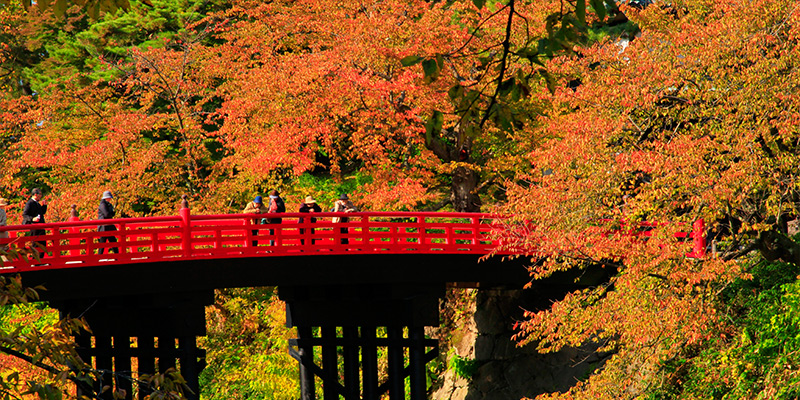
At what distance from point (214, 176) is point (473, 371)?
33.0 ft

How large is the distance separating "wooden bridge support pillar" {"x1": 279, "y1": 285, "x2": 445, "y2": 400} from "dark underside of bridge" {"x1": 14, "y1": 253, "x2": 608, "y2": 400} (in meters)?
0.02

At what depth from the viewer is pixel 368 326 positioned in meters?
18.4

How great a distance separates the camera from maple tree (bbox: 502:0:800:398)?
1390cm

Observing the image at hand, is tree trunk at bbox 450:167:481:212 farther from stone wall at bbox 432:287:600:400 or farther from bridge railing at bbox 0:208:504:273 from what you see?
bridge railing at bbox 0:208:504:273

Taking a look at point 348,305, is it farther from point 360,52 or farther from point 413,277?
point 360,52

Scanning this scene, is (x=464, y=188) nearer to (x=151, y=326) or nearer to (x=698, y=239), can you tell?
(x=698, y=239)

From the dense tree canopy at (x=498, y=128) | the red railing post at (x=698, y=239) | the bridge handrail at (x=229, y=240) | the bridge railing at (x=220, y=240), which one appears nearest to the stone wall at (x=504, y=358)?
the dense tree canopy at (x=498, y=128)

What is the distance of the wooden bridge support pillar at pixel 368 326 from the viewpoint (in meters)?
18.0

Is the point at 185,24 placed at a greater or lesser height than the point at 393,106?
greater

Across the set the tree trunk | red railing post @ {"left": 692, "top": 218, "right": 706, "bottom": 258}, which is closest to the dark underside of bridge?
red railing post @ {"left": 692, "top": 218, "right": 706, "bottom": 258}

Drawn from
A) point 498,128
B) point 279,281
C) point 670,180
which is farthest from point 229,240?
point 498,128

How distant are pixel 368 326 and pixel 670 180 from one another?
6987 mm

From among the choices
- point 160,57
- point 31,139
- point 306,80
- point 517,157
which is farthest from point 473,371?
point 31,139

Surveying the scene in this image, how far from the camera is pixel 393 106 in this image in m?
23.5
